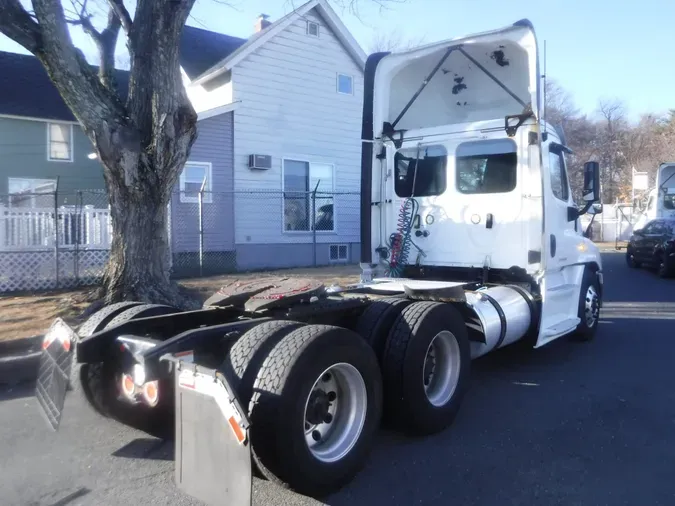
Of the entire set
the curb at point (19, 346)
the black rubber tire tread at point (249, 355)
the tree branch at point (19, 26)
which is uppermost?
the tree branch at point (19, 26)

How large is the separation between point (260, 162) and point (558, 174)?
11.0 metres

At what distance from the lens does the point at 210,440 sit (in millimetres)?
3109

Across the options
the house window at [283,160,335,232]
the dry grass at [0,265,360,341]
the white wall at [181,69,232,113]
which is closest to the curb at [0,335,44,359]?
the dry grass at [0,265,360,341]

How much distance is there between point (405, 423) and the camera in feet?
15.0

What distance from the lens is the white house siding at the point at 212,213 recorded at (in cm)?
1530

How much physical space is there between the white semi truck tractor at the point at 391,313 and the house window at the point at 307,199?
9.94 m

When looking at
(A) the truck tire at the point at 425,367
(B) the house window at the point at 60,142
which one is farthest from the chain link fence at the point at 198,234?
(A) the truck tire at the point at 425,367

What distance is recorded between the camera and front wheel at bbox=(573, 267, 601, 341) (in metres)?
7.79

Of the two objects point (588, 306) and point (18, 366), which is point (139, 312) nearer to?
point (18, 366)

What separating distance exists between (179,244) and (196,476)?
41.3ft

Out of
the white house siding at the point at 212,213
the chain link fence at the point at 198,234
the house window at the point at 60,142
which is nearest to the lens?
the chain link fence at the point at 198,234

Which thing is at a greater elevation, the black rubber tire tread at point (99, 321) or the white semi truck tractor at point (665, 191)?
the white semi truck tractor at point (665, 191)

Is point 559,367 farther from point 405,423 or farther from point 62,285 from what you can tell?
point 62,285

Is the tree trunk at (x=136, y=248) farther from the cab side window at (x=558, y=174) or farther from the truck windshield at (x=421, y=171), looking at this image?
the cab side window at (x=558, y=174)
